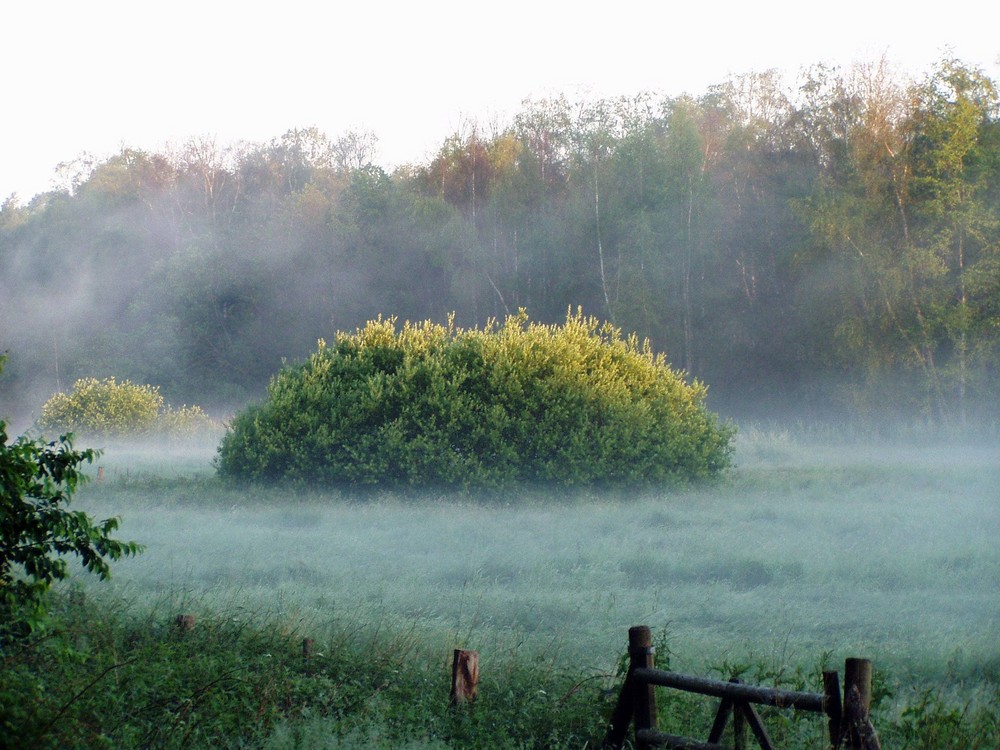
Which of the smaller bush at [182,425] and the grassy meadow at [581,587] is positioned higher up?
the smaller bush at [182,425]

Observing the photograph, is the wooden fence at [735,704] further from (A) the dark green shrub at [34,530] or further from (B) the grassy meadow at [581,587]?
(A) the dark green shrub at [34,530]

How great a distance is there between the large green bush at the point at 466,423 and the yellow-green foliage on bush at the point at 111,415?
1657 centimetres

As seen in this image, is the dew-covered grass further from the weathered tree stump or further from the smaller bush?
the smaller bush

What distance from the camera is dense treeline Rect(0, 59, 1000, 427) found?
34062 mm

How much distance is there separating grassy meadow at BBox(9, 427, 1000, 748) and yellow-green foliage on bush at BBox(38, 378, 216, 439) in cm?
1505

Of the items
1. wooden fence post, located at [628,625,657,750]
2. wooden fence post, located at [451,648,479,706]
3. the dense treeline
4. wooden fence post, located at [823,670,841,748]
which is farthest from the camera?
the dense treeline

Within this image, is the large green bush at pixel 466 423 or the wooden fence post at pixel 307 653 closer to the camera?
the wooden fence post at pixel 307 653

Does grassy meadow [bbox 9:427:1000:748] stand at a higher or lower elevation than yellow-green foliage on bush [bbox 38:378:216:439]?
lower

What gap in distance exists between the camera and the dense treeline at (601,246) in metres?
34.1

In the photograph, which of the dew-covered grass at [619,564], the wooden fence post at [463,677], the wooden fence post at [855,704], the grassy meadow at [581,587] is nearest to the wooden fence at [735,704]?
the wooden fence post at [855,704]

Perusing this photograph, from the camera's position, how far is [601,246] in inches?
1727

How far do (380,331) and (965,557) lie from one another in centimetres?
1386

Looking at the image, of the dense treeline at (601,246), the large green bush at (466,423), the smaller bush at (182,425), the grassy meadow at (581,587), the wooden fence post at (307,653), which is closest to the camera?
the grassy meadow at (581,587)

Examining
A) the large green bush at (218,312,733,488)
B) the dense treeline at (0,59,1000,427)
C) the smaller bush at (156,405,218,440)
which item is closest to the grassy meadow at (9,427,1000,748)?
the large green bush at (218,312,733,488)
